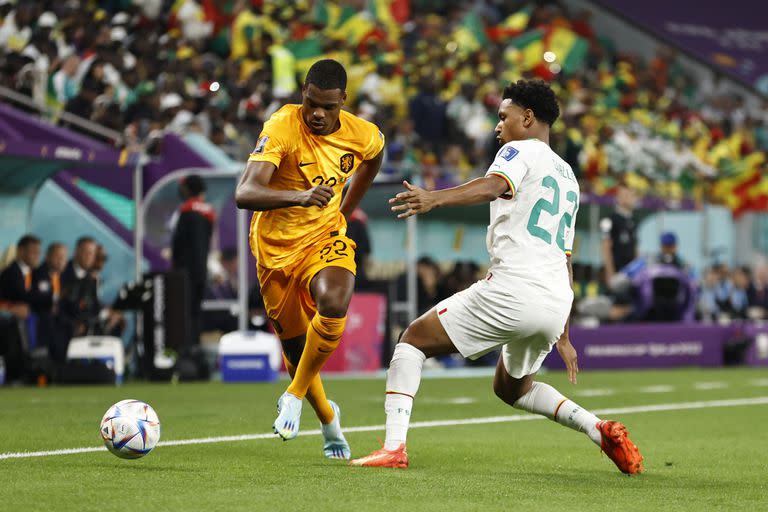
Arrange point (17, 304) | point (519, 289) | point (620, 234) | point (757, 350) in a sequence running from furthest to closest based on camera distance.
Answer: point (757, 350) → point (620, 234) → point (17, 304) → point (519, 289)

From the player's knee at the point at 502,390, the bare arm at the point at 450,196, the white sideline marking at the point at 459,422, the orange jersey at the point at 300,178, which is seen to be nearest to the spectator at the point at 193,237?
the white sideline marking at the point at 459,422

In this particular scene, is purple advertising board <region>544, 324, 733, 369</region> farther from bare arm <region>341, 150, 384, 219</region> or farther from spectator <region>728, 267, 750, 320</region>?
bare arm <region>341, 150, 384, 219</region>

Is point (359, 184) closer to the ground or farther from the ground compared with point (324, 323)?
farther from the ground

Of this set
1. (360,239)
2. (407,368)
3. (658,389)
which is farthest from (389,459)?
(360,239)

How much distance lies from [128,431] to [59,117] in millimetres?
10646

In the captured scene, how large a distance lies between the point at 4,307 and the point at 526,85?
387 inches

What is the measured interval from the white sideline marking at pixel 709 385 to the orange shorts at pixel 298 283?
808cm

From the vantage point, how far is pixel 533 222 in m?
6.66

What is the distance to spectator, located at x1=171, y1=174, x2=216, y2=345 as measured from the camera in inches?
643

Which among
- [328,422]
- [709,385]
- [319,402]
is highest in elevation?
[319,402]

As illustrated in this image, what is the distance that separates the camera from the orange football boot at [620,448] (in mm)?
6703

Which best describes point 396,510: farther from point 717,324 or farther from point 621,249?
point 717,324

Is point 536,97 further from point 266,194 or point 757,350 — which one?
point 757,350

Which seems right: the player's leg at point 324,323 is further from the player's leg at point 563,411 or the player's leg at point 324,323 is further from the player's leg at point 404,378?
the player's leg at point 563,411
